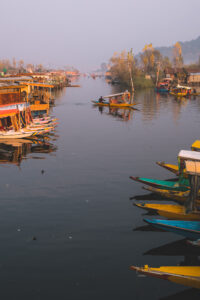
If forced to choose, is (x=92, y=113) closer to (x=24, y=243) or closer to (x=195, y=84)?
(x=24, y=243)

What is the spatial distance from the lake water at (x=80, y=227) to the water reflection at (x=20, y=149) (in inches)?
4.2

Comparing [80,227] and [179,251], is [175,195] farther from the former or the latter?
[80,227]

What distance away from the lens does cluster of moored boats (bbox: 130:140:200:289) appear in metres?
10.1

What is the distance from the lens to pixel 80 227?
609 inches

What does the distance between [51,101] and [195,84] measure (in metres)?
90.4

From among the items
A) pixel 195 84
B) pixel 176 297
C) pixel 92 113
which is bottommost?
pixel 176 297

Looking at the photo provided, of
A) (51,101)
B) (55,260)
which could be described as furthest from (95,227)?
(51,101)

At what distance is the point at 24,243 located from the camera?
13852mm

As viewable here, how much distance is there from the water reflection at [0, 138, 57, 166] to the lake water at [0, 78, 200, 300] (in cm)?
11

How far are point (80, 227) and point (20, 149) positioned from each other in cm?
1807

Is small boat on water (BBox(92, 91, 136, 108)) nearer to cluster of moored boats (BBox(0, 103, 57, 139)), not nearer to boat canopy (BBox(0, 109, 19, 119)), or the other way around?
cluster of moored boats (BBox(0, 103, 57, 139))

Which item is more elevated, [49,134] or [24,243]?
[49,134]

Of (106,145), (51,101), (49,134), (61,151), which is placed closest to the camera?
(61,151)

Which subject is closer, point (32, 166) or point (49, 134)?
point (32, 166)
